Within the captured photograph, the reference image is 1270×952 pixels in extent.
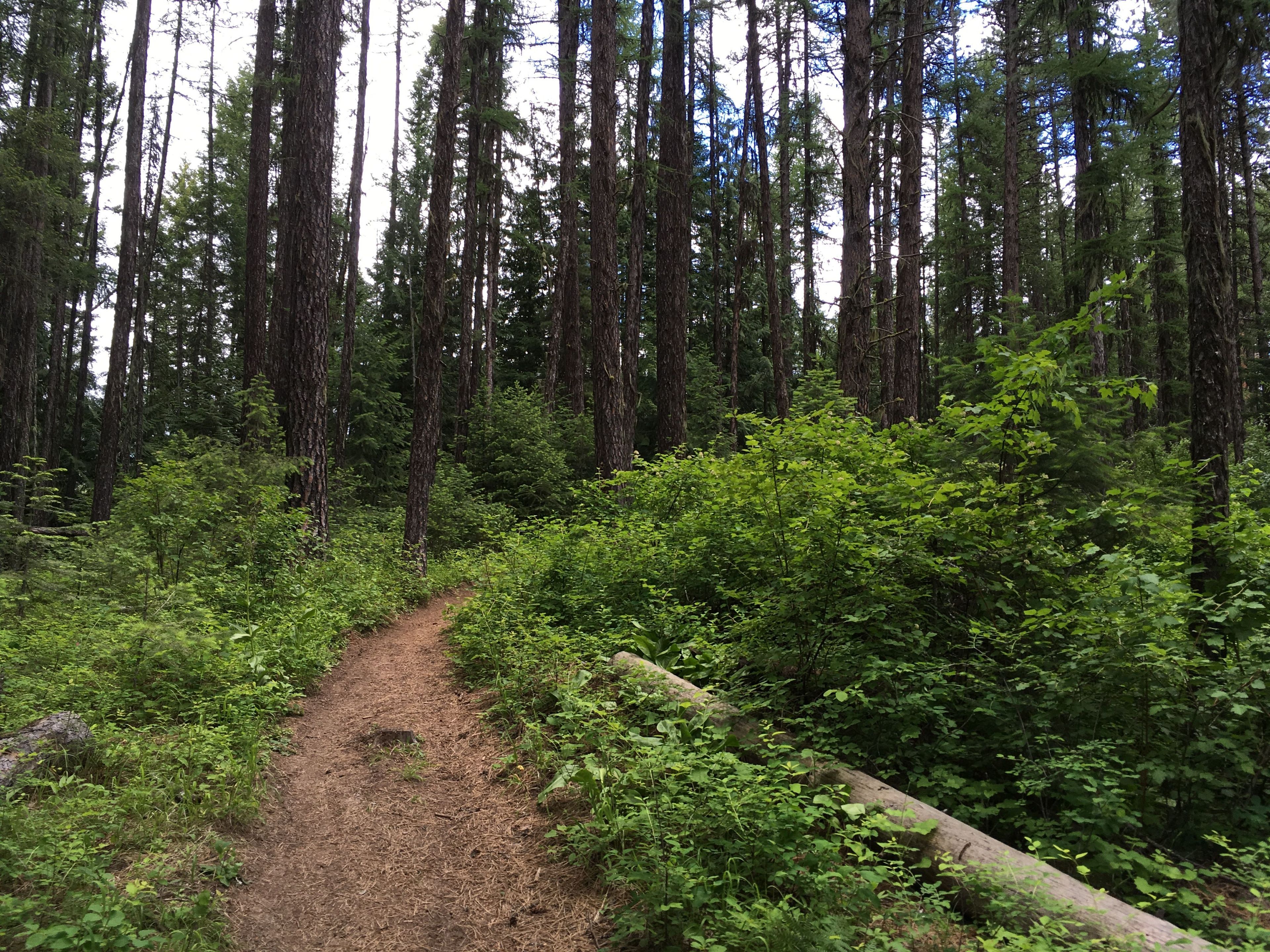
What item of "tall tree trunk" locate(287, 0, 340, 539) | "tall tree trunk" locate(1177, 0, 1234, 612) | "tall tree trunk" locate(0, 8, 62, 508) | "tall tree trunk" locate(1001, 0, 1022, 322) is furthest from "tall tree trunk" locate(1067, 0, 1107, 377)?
"tall tree trunk" locate(0, 8, 62, 508)

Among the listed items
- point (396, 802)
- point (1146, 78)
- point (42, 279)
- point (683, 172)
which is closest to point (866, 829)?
point (396, 802)

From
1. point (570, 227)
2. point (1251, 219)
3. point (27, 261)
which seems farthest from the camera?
point (1251, 219)

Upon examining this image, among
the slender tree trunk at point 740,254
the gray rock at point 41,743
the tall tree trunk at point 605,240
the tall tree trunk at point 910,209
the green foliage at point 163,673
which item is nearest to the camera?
the green foliage at point 163,673

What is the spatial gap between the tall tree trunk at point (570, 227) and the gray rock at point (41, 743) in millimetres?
16354

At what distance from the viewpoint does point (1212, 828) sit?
10.6 ft

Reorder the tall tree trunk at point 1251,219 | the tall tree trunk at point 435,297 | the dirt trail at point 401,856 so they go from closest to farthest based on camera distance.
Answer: the dirt trail at point 401,856
the tall tree trunk at point 435,297
the tall tree trunk at point 1251,219

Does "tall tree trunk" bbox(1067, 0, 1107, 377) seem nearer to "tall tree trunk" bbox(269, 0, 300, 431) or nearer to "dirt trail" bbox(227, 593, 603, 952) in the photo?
"dirt trail" bbox(227, 593, 603, 952)

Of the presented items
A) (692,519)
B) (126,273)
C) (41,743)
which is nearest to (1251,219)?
(692,519)

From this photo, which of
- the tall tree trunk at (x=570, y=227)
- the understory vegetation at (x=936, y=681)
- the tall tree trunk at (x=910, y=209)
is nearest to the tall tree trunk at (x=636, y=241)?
the tall tree trunk at (x=570, y=227)

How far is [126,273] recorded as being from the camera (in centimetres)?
1606

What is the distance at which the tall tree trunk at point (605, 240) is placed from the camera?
11219 mm

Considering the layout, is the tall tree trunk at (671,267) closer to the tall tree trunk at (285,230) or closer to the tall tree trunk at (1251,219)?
the tall tree trunk at (285,230)

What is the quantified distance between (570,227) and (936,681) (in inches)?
750

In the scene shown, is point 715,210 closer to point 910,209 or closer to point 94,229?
point 910,209
